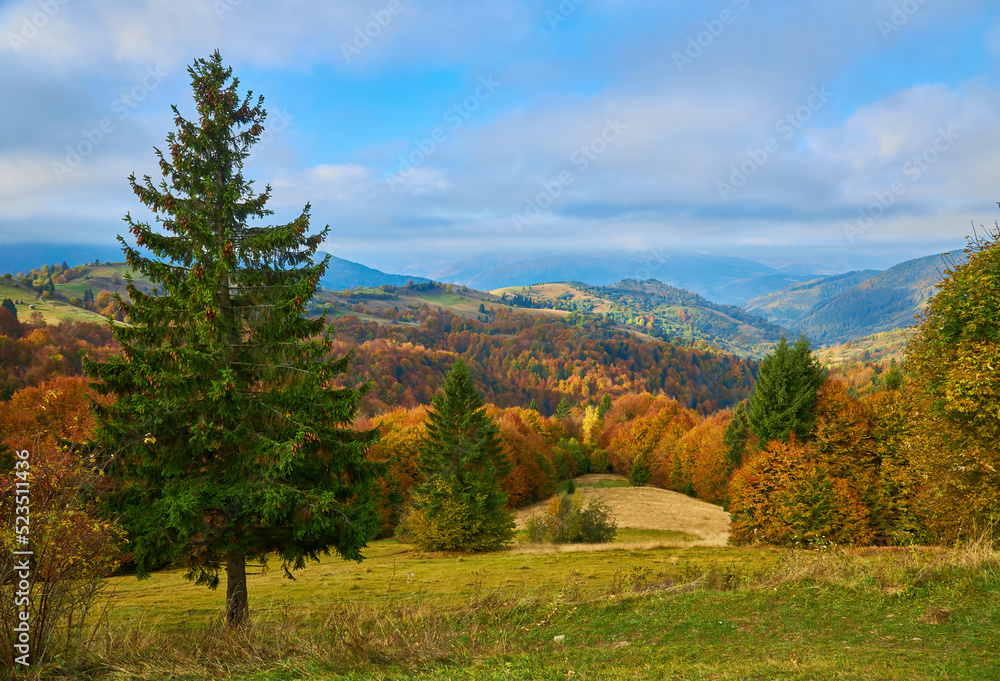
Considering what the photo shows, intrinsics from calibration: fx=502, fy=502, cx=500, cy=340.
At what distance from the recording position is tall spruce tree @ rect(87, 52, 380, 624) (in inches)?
454

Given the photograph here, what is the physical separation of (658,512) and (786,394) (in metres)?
27.0

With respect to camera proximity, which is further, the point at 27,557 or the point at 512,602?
the point at 512,602

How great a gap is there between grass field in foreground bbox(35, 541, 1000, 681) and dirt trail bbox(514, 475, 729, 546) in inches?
1295

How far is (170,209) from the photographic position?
12719mm

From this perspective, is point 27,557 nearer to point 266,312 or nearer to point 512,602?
point 266,312

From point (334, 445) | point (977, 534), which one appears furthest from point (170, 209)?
point (977, 534)

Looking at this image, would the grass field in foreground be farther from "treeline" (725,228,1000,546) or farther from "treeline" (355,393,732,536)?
"treeline" (355,393,732,536)

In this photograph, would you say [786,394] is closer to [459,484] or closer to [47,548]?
[459,484]

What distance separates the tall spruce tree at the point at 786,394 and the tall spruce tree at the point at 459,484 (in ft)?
58.8

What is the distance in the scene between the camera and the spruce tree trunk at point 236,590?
12480 millimetres

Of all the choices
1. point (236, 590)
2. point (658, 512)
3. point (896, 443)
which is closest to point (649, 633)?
point (236, 590)

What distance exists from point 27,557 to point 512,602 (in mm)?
10081

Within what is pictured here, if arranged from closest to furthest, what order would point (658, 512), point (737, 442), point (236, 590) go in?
point (236, 590) → point (658, 512) → point (737, 442)

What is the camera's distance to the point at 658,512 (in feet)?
179
